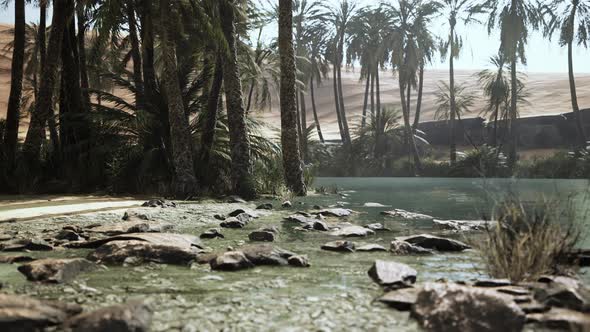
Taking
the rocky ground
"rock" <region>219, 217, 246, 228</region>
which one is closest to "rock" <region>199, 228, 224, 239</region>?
the rocky ground

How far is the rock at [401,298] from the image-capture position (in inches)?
153

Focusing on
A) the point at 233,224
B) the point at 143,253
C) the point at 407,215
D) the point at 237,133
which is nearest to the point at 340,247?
the point at 143,253

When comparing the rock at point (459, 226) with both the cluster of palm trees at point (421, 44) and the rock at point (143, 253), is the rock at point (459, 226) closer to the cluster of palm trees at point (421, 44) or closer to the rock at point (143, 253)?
the rock at point (143, 253)

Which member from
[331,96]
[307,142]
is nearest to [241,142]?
[307,142]

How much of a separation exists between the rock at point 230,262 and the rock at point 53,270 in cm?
128

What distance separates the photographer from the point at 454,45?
135 feet

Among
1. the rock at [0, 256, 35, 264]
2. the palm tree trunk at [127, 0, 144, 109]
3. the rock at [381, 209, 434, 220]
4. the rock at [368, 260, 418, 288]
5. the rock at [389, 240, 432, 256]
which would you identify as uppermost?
the palm tree trunk at [127, 0, 144, 109]

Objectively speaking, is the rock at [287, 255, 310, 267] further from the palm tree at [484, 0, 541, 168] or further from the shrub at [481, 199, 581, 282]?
the palm tree at [484, 0, 541, 168]

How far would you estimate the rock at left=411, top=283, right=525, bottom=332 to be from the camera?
11.0ft

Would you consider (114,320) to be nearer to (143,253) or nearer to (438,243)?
(143,253)

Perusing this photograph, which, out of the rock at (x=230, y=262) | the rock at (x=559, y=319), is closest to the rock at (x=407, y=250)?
the rock at (x=230, y=262)

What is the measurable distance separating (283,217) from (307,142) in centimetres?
3023

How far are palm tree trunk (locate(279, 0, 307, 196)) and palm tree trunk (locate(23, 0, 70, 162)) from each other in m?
6.54

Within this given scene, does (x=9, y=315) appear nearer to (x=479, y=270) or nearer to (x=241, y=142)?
(x=479, y=270)
